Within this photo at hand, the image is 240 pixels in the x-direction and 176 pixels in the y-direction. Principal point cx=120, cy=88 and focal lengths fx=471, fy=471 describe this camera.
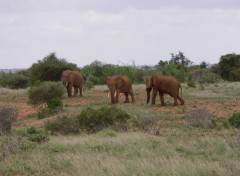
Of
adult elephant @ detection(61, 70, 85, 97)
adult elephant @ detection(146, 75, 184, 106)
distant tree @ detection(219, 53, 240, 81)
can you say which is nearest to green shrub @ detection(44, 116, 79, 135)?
adult elephant @ detection(146, 75, 184, 106)

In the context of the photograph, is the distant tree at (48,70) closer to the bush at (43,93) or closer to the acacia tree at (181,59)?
the bush at (43,93)

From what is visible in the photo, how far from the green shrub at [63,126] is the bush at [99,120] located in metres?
0.39

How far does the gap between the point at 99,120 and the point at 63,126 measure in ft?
4.29

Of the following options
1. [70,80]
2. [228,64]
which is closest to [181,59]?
[228,64]

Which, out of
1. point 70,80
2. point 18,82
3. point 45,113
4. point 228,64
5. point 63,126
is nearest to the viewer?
point 63,126

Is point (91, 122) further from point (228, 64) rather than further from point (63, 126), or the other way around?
point (228, 64)

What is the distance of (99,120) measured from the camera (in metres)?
15.5

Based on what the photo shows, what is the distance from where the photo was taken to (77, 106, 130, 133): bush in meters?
15.3

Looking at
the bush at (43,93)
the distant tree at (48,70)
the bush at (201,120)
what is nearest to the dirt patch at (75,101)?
the bush at (43,93)

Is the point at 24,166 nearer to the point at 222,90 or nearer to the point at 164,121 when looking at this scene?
the point at 164,121

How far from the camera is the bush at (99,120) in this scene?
15336 millimetres

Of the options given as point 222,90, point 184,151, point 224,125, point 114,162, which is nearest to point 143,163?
point 114,162

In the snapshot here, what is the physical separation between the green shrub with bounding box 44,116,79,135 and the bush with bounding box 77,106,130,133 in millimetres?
395

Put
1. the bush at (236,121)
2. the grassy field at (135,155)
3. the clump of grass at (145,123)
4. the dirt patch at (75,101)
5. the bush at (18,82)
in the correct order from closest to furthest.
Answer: the grassy field at (135,155), the clump of grass at (145,123), the bush at (236,121), the dirt patch at (75,101), the bush at (18,82)
